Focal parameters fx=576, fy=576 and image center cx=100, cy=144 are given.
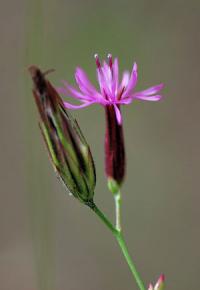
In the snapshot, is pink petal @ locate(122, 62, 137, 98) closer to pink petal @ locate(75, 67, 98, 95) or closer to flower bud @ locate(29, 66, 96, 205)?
pink petal @ locate(75, 67, 98, 95)

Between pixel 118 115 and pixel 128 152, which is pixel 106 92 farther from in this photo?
pixel 128 152

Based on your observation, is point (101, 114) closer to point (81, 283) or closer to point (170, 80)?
A: point (170, 80)

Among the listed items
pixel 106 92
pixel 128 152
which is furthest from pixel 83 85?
pixel 128 152

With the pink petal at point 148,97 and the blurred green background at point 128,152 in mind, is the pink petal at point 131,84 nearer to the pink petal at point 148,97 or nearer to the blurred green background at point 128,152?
the pink petal at point 148,97

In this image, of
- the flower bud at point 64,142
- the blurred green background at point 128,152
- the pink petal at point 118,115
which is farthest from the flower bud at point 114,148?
the blurred green background at point 128,152

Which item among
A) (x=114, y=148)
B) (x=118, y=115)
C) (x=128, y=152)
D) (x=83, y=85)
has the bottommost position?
(x=128, y=152)

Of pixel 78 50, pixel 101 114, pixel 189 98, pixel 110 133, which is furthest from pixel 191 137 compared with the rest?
pixel 110 133
